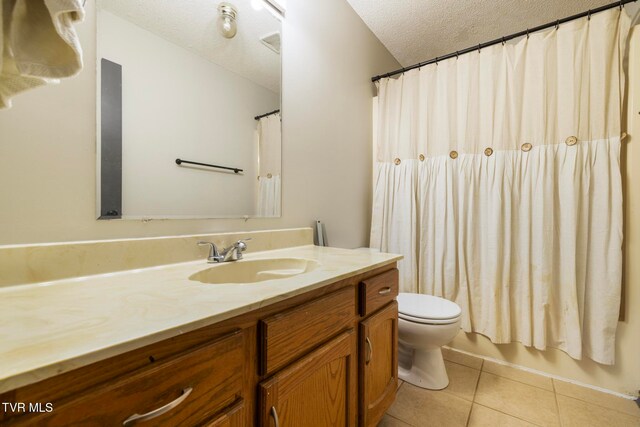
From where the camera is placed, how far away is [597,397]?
4.70 ft

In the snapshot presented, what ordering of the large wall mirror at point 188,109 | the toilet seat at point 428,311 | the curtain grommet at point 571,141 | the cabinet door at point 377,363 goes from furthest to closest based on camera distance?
the curtain grommet at point 571,141
the toilet seat at point 428,311
the cabinet door at point 377,363
the large wall mirror at point 188,109

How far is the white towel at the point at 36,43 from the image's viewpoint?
1.54ft

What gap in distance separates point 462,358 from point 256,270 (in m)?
1.59

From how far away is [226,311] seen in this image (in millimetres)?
523

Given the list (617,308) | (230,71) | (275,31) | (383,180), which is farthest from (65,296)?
(617,308)

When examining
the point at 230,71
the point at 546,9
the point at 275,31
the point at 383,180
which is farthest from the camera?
the point at 383,180

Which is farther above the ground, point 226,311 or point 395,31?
point 395,31

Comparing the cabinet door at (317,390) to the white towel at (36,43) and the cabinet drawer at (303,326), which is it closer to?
the cabinet drawer at (303,326)

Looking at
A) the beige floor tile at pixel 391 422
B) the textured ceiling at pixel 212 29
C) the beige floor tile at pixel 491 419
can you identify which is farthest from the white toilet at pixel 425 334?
the textured ceiling at pixel 212 29

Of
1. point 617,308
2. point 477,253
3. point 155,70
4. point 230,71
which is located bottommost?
point 617,308

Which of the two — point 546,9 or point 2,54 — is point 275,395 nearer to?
point 2,54

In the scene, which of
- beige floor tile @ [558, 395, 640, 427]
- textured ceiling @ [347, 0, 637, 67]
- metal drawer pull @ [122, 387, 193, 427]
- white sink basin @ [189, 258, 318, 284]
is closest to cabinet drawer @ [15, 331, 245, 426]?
metal drawer pull @ [122, 387, 193, 427]

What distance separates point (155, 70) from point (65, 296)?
78 centimetres

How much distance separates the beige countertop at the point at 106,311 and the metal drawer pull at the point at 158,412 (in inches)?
4.5
